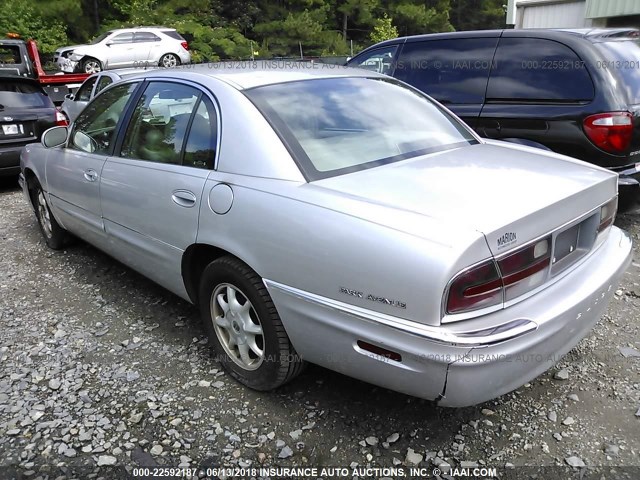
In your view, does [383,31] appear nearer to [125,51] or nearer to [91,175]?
[125,51]

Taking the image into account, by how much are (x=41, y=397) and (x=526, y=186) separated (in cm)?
256

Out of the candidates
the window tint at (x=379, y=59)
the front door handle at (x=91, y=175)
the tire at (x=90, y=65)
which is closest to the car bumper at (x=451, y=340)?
the front door handle at (x=91, y=175)

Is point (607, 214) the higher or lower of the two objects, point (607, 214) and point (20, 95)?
the lower

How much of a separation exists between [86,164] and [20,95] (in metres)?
4.72

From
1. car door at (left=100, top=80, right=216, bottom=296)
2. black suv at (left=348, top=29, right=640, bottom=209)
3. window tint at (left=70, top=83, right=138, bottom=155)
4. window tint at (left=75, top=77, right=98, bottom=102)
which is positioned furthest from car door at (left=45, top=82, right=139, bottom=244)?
window tint at (left=75, top=77, right=98, bottom=102)

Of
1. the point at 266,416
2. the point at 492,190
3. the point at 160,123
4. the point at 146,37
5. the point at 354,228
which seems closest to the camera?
the point at 354,228

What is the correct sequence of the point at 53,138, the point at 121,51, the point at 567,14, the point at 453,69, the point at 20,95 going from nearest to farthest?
the point at 53,138 → the point at 453,69 → the point at 20,95 → the point at 567,14 → the point at 121,51

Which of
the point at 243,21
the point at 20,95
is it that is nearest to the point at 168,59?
the point at 20,95

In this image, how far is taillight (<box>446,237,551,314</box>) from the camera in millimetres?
1834

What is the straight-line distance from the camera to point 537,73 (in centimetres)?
446

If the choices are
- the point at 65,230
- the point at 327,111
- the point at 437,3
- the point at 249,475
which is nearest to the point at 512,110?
the point at 327,111

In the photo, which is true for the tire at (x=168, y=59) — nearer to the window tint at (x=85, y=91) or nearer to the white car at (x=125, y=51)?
the white car at (x=125, y=51)

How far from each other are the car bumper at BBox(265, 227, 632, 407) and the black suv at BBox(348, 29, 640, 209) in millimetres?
2115

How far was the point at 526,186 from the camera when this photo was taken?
7.28 ft
